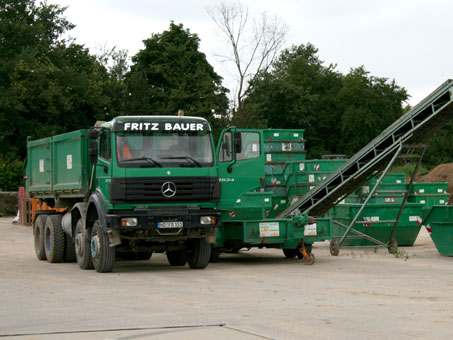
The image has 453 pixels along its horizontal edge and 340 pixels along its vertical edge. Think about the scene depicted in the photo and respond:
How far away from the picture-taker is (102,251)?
15977mm

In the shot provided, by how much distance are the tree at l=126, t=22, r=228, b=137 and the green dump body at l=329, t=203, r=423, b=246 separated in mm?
34744

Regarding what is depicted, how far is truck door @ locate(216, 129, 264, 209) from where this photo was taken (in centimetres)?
1730

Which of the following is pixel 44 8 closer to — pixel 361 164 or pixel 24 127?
pixel 24 127

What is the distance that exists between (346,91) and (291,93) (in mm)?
9505

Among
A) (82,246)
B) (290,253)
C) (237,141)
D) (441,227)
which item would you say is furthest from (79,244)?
(441,227)

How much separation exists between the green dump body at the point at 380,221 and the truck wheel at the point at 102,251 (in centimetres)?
732

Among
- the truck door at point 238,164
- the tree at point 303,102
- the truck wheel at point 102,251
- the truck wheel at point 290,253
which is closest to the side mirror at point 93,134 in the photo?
the truck wheel at point 102,251

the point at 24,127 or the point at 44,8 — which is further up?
the point at 44,8

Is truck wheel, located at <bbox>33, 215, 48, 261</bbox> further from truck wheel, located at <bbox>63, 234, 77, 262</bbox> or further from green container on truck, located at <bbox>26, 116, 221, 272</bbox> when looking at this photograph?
green container on truck, located at <bbox>26, 116, 221, 272</bbox>

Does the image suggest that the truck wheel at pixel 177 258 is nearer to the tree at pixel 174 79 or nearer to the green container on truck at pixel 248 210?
the green container on truck at pixel 248 210

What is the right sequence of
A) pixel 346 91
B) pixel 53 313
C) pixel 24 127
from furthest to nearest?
1. pixel 346 91
2. pixel 24 127
3. pixel 53 313

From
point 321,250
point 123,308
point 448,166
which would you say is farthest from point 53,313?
point 448,166

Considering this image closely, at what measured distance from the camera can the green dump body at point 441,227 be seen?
19.2m

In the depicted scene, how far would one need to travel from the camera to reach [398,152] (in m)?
19.3
